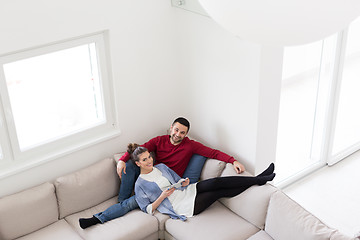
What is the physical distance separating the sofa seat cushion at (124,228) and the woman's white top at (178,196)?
0.12 meters

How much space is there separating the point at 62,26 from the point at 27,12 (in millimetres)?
311

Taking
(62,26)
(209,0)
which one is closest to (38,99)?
(62,26)

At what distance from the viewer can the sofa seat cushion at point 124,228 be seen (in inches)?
144

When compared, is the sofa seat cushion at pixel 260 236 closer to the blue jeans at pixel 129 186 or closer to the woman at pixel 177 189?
the woman at pixel 177 189

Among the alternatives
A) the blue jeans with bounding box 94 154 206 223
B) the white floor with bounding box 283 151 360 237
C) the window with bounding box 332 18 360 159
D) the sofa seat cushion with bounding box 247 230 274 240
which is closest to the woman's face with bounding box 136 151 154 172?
the blue jeans with bounding box 94 154 206 223

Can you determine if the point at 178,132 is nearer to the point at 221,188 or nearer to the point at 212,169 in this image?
the point at 212,169

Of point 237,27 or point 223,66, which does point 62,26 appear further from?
point 237,27

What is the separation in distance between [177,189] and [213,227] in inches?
20.0

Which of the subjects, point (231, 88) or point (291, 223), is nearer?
point (291, 223)

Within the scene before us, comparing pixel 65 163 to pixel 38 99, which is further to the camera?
pixel 65 163

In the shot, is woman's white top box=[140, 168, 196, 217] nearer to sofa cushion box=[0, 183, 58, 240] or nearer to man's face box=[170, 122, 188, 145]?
man's face box=[170, 122, 188, 145]

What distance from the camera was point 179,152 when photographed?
4.18 metres

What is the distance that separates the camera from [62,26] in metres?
3.57

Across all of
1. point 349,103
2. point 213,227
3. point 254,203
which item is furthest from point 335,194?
point 213,227
